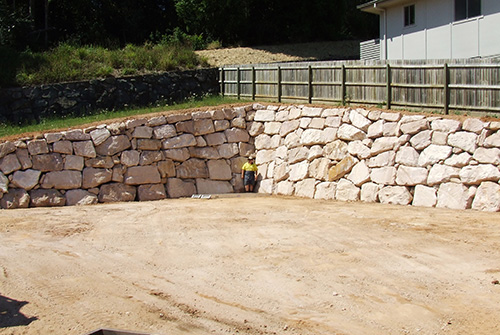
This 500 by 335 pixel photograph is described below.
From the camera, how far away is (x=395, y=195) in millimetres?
16156

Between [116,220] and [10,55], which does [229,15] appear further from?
[116,220]

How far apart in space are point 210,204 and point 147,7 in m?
25.2

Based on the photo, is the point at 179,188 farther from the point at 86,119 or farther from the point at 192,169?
the point at 86,119

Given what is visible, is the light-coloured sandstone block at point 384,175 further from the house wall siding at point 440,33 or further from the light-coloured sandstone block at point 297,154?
the house wall siding at point 440,33

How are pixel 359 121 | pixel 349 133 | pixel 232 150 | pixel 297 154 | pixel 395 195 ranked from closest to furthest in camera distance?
pixel 395 195, pixel 359 121, pixel 349 133, pixel 297 154, pixel 232 150

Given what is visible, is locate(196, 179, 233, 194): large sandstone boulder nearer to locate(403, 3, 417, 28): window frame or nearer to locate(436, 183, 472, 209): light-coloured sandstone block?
locate(436, 183, 472, 209): light-coloured sandstone block

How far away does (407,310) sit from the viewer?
862 cm

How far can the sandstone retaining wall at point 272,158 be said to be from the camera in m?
15.0

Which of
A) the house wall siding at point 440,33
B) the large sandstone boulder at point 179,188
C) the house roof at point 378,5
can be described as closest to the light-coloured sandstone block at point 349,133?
the large sandstone boulder at point 179,188

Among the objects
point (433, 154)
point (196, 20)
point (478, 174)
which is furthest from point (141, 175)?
point (196, 20)

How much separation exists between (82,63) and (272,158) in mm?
10027

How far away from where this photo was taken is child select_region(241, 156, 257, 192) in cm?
2038

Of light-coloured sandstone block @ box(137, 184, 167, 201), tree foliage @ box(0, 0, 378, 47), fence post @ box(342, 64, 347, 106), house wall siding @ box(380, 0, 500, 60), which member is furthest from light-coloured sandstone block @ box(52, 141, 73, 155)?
tree foliage @ box(0, 0, 378, 47)

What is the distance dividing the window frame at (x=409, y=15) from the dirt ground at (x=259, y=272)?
1352 cm
